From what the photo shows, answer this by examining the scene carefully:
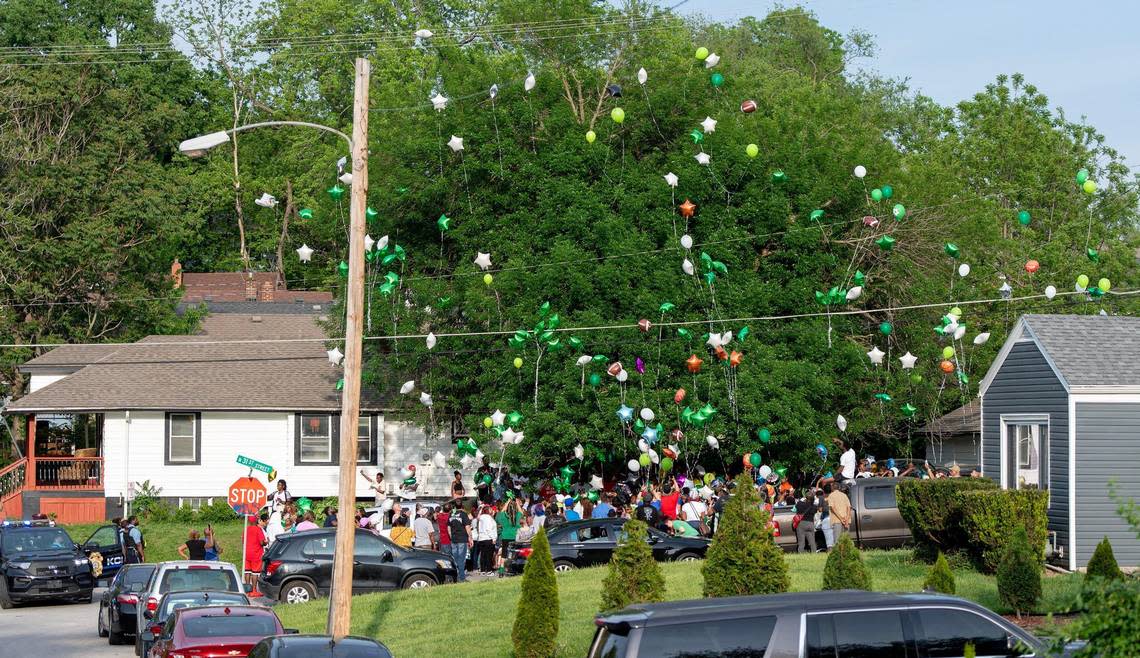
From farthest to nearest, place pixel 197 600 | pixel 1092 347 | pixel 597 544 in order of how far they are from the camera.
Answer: pixel 597 544 < pixel 1092 347 < pixel 197 600

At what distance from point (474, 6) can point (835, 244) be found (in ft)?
130

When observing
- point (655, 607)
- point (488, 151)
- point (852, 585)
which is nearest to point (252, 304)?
point (488, 151)

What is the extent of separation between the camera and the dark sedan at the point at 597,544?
26391 millimetres

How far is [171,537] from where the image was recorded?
120 ft

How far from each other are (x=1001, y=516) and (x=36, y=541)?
69.3ft

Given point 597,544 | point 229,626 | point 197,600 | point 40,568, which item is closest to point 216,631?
point 229,626

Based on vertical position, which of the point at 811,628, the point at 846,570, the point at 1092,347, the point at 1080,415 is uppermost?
the point at 1092,347

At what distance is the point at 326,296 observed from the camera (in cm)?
5769

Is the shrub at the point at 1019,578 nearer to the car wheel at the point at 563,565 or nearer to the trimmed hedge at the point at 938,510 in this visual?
the trimmed hedge at the point at 938,510

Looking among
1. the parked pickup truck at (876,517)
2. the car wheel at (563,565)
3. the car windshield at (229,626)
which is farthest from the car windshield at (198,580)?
the parked pickup truck at (876,517)

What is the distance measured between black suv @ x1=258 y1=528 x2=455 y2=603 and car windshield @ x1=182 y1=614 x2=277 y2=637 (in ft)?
31.0

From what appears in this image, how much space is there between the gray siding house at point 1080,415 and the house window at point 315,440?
896 inches

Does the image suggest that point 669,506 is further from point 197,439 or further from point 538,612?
point 197,439

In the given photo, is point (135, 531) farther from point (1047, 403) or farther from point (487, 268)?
point (1047, 403)
